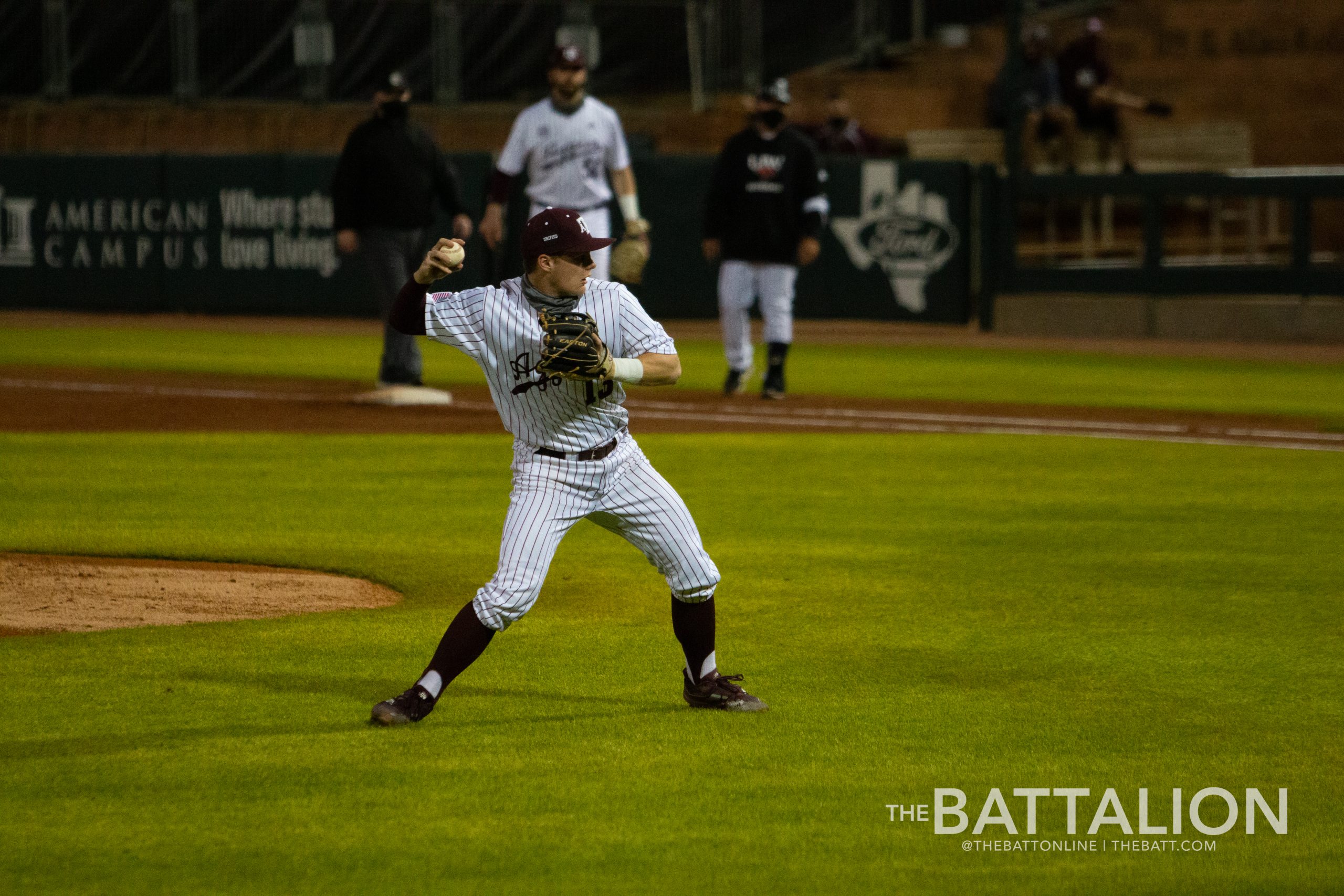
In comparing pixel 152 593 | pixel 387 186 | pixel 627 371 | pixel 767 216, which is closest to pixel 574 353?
pixel 627 371

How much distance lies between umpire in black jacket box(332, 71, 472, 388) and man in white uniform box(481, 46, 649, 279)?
50 centimetres

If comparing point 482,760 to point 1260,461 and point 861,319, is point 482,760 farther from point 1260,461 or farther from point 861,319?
point 861,319

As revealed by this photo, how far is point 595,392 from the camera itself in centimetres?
534

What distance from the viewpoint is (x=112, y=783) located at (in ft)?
15.8

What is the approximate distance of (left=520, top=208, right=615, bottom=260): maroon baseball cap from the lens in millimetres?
5234

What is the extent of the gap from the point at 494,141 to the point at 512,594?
19.2m

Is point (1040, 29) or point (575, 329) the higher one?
point (1040, 29)

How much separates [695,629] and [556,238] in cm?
122

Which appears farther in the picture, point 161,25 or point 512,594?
point 161,25

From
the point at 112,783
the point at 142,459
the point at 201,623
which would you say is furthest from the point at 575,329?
the point at 142,459

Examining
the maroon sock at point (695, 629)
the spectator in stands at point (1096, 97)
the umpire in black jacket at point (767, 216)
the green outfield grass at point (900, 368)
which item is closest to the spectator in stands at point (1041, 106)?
the spectator in stands at point (1096, 97)

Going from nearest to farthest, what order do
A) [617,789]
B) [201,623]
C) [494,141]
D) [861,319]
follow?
1. [617,789]
2. [201,623]
3. [861,319]
4. [494,141]

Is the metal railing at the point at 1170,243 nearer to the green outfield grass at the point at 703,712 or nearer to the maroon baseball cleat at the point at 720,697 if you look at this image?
the green outfield grass at the point at 703,712

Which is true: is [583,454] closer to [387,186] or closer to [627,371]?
[627,371]
